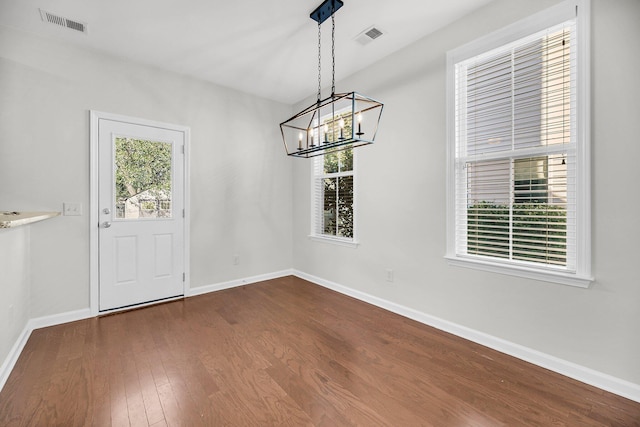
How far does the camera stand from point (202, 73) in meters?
3.60

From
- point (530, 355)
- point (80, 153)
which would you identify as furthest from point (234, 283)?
point (530, 355)

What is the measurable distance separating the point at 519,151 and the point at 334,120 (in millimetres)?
1480

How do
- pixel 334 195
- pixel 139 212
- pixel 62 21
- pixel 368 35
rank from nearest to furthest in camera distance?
1. pixel 62 21
2. pixel 368 35
3. pixel 139 212
4. pixel 334 195

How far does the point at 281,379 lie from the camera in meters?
1.96

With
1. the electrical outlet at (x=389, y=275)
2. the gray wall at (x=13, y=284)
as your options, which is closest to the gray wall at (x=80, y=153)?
the gray wall at (x=13, y=284)

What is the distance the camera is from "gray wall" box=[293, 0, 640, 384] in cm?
181

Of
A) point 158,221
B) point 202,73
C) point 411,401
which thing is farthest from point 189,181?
point 411,401

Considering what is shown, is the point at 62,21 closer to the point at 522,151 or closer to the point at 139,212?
the point at 139,212

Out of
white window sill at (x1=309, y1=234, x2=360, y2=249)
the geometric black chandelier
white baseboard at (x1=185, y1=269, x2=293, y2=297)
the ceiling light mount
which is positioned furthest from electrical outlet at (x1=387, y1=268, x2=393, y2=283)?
the ceiling light mount

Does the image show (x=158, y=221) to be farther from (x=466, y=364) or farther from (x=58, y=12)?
(x=466, y=364)

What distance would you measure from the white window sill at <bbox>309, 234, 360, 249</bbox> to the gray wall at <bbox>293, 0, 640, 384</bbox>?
0.07m

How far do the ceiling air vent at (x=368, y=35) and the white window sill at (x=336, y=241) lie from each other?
7.32 feet

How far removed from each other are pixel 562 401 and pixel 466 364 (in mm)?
552

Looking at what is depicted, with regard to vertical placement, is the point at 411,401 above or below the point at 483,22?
below
